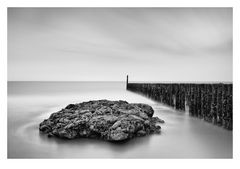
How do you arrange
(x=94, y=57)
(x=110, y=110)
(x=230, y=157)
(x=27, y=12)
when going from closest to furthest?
(x=230, y=157), (x=27, y=12), (x=110, y=110), (x=94, y=57)

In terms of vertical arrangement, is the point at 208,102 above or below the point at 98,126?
above

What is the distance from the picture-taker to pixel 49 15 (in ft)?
15.6

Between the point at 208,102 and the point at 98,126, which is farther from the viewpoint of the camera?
the point at 208,102

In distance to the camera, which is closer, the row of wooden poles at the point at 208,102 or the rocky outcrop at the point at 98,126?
the rocky outcrop at the point at 98,126

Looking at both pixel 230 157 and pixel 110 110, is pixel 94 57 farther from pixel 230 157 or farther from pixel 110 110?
pixel 230 157

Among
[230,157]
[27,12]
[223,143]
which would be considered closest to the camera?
[230,157]

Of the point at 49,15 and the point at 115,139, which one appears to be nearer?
the point at 115,139

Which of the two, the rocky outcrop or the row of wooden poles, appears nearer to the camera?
the rocky outcrop
